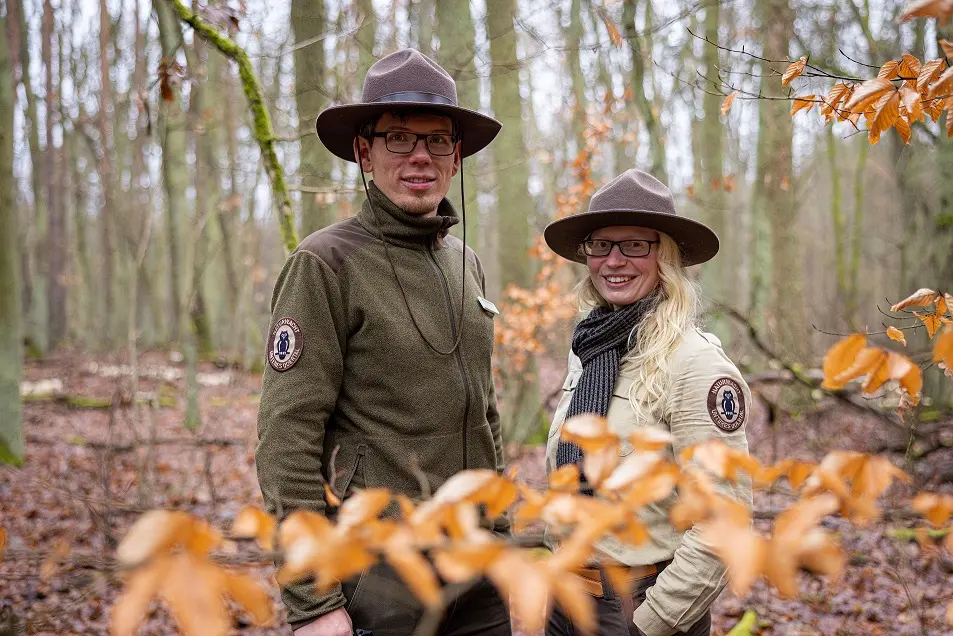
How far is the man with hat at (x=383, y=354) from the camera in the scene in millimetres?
2311

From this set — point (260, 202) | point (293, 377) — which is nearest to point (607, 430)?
point (293, 377)

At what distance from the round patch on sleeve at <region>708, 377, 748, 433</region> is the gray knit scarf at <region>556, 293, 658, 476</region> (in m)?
0.38

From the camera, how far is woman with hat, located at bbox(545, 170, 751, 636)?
7.14 ft

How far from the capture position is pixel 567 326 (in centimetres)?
940

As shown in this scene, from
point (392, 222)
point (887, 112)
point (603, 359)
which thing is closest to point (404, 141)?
point (392, 222)

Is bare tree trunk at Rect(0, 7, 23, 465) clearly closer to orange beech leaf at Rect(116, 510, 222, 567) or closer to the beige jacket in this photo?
the beige jacket

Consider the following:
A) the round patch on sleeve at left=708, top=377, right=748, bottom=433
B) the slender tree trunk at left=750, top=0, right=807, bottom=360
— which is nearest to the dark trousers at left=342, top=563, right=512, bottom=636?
the round patch on sleeve at left=708, top=377, right=748, bottom=433

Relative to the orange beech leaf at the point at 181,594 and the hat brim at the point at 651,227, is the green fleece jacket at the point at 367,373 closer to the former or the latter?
the hat brim at the point at 651,227

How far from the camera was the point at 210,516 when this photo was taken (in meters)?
6.05

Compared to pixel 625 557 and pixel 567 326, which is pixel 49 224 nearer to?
pixel 567 326

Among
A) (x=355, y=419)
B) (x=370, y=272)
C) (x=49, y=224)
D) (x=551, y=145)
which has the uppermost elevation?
(x=551, y=145)

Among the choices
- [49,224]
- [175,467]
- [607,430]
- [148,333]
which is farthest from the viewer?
[148,333]

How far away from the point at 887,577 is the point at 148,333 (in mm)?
25747

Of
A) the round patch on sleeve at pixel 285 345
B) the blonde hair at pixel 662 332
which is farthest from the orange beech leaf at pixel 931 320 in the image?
the round patch on sleeve at pixel 285 345
